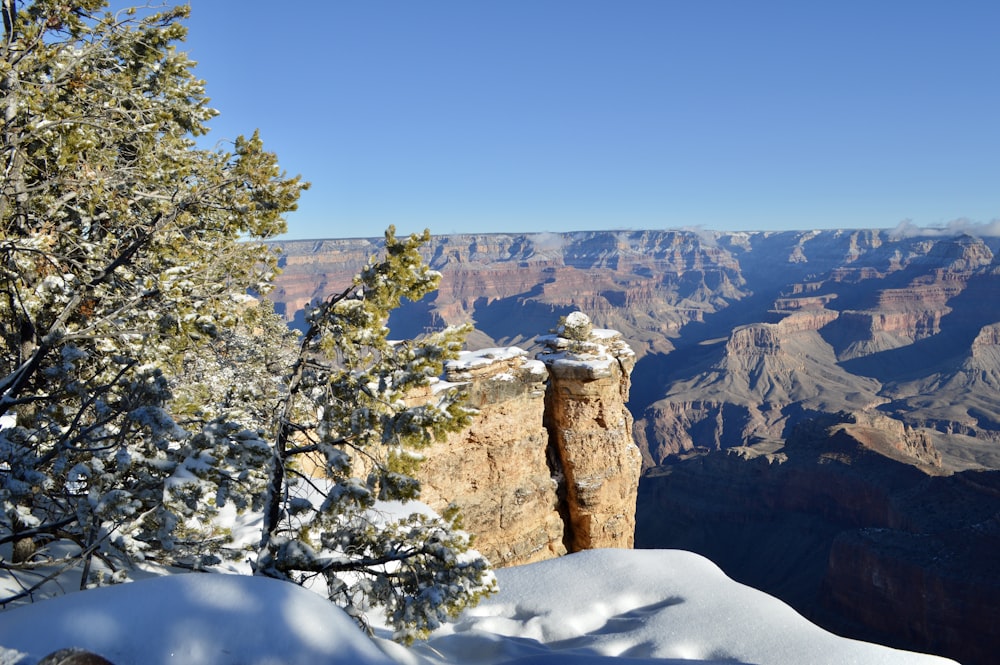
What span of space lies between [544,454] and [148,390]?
1687 cm

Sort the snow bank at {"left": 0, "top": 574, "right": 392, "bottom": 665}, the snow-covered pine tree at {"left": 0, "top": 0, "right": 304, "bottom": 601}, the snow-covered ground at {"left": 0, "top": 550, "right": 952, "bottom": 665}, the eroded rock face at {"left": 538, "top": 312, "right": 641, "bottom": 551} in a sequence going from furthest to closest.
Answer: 1. the eroded rock face at {"left": 538, "top": 312, "right": 641, "bottom": 551}
2. the snow-covered pine tree at {"left": 0, "top": 0, "right": 304, "bottom": 601}
3. the snow-covered ground at {"left": 0, "top": 550, "right": 952, "bottom": 665}
4. the snow bank at {"left": 0, "top": 574, "right": 392, "bottom": 665}

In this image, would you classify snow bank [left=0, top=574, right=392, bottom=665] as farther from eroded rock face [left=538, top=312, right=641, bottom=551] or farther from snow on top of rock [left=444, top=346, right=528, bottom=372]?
eroded rock face [left=538, top=312, right=641, bottom=551]

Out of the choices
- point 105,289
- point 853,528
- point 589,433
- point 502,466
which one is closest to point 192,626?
point 105,289

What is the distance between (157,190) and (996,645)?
5974 centimetres

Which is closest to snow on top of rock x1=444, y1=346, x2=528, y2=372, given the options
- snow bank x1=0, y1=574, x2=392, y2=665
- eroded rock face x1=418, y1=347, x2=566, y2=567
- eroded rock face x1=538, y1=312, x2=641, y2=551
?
eroded rock face x1=418, y1=347, x2=566, y2=567

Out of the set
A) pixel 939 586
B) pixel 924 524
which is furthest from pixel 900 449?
pixel 939 586

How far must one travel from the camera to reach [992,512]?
50.5m

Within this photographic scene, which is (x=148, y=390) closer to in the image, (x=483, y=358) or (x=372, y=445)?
(x=372, y=445)

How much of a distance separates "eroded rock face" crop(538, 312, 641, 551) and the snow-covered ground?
1016 centimetres

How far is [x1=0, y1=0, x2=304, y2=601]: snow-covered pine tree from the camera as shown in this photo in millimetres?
5699

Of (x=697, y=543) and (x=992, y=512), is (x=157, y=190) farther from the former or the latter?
(x=697, y=543)

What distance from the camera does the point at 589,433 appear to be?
21.5 metres

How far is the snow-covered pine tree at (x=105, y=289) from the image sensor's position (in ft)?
18.7

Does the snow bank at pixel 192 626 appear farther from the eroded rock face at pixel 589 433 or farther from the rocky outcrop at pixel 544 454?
the eroded rock face at pixel 589 433
